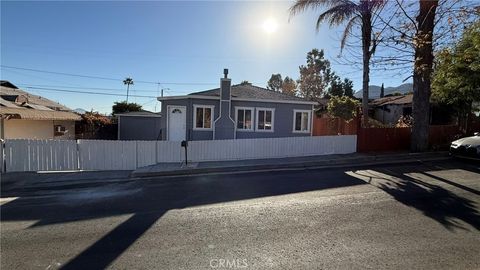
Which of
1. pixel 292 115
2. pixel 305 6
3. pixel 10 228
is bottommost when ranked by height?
A: pixel 10 228

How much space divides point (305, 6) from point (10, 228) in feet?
50.5

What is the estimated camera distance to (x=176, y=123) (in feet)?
59.8

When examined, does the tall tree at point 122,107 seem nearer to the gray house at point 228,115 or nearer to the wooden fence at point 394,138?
the gray house at point 228,115

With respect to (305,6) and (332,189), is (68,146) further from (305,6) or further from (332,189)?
(305,6)

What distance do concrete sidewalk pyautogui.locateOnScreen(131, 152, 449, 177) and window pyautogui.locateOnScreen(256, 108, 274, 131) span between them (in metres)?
5.62

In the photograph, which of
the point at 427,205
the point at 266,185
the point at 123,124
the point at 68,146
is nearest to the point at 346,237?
the point at 427,205

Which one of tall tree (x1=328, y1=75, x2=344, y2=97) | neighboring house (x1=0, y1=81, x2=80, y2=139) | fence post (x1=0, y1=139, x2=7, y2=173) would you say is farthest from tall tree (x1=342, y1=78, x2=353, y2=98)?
fence post (x1=0, y1=139, x2=7, y2=173)

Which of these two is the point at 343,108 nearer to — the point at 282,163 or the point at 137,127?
the point at 282,163

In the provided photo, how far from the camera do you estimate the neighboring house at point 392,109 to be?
28.9 meters

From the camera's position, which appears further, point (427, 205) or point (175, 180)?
point (175, 180)

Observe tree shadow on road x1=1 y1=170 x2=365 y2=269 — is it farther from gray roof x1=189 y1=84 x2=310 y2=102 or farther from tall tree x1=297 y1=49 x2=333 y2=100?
tall tree x1=297 y1=49 x2=333 y2=100

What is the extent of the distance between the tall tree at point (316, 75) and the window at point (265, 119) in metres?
37.8

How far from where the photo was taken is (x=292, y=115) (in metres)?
19.1

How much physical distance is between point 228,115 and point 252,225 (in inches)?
513
